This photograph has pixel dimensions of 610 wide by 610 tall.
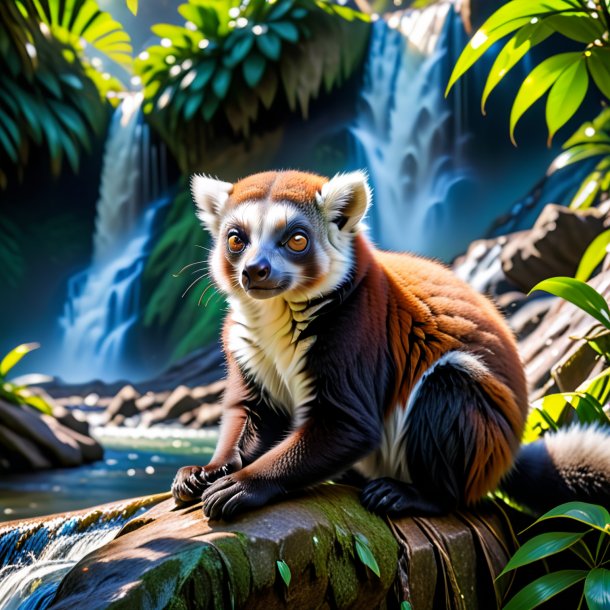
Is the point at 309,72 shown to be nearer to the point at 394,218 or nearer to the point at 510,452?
the point at 394,218

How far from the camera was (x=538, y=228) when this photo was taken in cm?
641

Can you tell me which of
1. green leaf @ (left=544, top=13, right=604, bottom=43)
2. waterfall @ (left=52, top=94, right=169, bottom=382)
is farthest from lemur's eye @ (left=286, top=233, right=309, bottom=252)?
waterfall @ (left=52, top=94, right=169, bottom=382)

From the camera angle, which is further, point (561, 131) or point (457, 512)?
point (561, 131)

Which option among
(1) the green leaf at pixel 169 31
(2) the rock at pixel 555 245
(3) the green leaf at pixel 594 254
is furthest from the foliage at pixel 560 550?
(1) the green leaf at pixel 169 31

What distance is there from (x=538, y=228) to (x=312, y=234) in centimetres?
460

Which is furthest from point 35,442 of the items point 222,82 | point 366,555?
point 222,82

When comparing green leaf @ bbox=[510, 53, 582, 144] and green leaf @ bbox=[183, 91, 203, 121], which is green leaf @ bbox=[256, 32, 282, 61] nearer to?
green leaf @ bbox=[183, 91, 203, 121]

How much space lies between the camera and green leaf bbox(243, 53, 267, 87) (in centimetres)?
1038

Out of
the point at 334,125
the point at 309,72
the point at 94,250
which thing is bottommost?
the point at 94,250

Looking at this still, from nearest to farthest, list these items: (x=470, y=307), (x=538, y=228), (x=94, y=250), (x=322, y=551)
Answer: (x=322, y=551)
(x=470, y=307)
(x=538, y=228)
(x=94, y=250)

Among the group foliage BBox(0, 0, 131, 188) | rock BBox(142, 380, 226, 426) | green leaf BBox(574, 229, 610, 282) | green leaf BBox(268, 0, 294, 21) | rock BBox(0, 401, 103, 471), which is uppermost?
green leaf BBox(268, 0, 294, 21)

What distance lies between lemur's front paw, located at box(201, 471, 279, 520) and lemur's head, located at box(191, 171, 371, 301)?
560mm

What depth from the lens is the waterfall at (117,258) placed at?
11.4 m

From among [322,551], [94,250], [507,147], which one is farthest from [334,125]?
[322,551]
